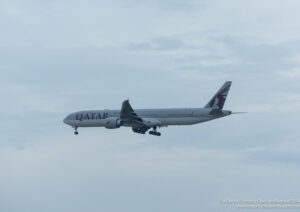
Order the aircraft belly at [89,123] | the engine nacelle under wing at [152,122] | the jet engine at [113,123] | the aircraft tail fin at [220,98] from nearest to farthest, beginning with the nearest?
the aircraft tail fin at [220,98], the engine nacelle under wing at [152,122], the jet engine at [113,123], the aircraft belly at [89,123]

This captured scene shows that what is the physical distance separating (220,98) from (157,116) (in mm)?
8157

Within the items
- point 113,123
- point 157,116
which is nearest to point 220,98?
point 157,116

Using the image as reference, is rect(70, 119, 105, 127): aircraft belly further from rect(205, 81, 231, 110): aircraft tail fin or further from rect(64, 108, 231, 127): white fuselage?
rect(205, 81, 231, 110): aircraft tail fin

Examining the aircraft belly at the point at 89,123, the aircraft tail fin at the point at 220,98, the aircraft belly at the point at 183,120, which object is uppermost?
the aircraft tail fin at the point at 220,98

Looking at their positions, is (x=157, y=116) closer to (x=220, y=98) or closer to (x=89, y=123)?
(x=220, y=98)

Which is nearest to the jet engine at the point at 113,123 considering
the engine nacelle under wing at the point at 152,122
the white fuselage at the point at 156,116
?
the white fuselage at the point at 156,116

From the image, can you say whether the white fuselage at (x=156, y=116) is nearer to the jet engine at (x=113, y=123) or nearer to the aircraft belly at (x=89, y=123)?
the aircraft belly at (x=89, y=123)

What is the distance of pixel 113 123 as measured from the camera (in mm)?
102188

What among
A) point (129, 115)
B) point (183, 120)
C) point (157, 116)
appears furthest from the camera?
point (157, 116)

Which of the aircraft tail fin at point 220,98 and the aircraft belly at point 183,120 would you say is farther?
Answer: the aircraft tail fin at point 220,98

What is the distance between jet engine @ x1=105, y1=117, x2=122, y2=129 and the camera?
102 meters

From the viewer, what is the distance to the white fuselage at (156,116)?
97312mm

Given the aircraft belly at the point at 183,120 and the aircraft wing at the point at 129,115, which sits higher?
the aircraft wing at the point at 129,115

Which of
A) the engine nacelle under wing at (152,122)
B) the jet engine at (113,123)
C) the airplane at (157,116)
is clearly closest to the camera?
the airplane at (157,116)
